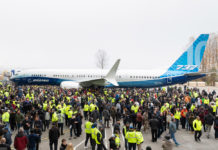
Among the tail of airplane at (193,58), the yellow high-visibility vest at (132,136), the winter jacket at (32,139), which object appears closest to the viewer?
the winter jacket at (32,139)

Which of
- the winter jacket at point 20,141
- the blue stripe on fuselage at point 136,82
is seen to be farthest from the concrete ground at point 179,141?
the blue stripe on fuselage at point 136,82

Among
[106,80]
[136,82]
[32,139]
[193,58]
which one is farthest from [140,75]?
[32,139]

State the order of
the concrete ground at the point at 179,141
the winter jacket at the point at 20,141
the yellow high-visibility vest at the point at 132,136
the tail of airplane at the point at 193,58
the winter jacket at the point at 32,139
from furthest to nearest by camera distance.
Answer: the tail of airplane at the point at 193,58 < the concrete ground at the point at 179,141 < the yellow high-visibility vest at the point at 132,136 < the winter jacket at the point at 32,139 < the winter jacket at the point at 20,141

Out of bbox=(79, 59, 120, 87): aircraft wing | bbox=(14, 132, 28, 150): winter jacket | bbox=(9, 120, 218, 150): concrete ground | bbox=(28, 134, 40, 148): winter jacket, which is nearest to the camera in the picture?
bbox=(14, 132, 28, 150): winter jacket

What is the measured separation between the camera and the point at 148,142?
9.97m

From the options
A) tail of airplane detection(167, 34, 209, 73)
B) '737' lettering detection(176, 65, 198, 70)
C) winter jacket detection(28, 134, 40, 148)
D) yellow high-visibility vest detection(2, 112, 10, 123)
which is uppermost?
tail of airplane detection(167, 34, 209, 73)

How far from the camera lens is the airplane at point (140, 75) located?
90.1 feet

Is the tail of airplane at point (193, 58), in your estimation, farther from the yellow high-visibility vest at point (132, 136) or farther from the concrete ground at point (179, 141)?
the yellow high-visibility vest at point (132, 136)

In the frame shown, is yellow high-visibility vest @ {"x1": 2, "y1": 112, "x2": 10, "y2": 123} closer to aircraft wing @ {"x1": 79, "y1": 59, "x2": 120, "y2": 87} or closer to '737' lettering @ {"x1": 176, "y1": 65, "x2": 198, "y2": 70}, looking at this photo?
aircraft wing @ {"x1": 79, "y1": 59, "x2": 120, "y2": 87}

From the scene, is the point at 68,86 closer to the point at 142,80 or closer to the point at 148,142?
the point at 142,80

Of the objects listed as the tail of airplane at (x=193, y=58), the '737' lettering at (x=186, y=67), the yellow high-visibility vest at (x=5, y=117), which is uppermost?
the tail of airplane at (x=193, y=58)

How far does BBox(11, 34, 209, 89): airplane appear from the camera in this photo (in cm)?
2745

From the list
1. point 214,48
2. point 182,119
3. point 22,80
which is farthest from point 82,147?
point 214,48

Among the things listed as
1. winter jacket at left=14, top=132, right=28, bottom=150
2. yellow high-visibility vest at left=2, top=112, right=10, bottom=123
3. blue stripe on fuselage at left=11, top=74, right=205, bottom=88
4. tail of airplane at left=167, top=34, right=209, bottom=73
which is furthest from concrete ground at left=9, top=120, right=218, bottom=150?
tail of airplane at left=167, top=34, right=209, bottom=73
